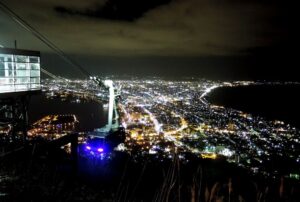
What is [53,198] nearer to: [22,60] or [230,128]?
[22,60]

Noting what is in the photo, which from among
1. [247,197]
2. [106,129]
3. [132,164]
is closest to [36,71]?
[106,129]

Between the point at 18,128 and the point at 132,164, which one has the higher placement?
the point at 18,128

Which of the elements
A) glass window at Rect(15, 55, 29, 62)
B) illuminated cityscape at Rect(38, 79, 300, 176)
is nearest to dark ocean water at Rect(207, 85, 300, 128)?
illuminated cityscape at Rect(38, 79, 300, 176)

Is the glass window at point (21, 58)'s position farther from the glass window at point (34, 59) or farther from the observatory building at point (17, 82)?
the glass window at point (34, 59)

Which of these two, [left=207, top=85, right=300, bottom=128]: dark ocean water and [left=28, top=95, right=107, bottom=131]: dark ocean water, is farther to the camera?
[left=207, top=85, right=300, bottom=128]: dark ocean water

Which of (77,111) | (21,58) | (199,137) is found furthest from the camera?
(77,111)

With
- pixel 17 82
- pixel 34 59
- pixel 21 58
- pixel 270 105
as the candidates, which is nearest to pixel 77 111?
pixel 34 59

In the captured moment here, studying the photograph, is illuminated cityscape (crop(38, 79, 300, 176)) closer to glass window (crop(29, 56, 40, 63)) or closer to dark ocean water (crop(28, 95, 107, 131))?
dark ocean water (crop(28, 95, 107, 131))

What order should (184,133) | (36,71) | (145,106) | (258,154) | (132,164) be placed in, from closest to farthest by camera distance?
1. (132,164)
2. (36,71)
3. (258,154)
4. (184,133)
5. (145,106)

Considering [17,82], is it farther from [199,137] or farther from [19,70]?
[199,137]
